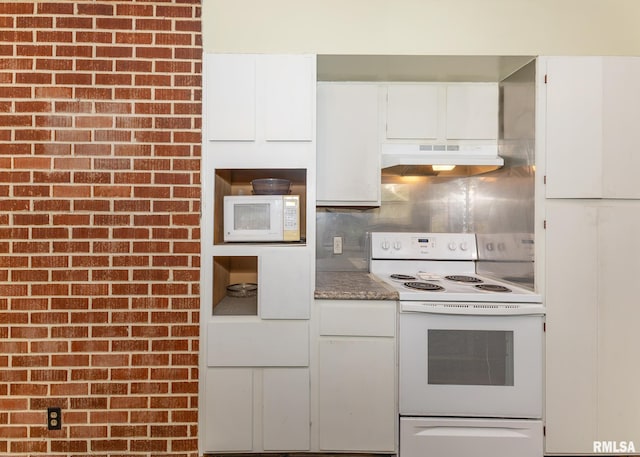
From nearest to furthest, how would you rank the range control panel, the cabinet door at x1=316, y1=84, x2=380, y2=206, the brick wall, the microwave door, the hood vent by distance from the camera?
the brick wall → the microwave door → the hood vent → the cabinet door at x1=316, y1=84, x2=380, y2=206 → the range control panel

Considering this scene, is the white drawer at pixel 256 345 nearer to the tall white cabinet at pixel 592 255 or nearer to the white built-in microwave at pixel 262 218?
the white built-in microwave at pixel 262 218

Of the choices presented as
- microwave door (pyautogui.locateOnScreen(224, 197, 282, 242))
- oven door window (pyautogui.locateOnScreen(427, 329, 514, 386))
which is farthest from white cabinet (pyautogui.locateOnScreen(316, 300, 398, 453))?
microwave door (pyautogui.locateOnScreen(224, 197, 282, 242))

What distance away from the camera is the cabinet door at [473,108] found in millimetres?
2084

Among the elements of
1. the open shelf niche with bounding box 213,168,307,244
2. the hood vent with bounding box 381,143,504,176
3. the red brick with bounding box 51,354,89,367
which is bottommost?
the red brick with bounding box 51,354,89,367

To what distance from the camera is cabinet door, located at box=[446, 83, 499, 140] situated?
6.84 ft

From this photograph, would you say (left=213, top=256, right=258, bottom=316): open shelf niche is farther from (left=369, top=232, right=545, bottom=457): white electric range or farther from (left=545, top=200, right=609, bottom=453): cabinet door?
(left=545, top=200, right=609, bottom=453): cabinet door

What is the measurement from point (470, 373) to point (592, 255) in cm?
88

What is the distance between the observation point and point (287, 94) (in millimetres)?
1721

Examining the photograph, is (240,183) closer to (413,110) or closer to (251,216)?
(251,216)

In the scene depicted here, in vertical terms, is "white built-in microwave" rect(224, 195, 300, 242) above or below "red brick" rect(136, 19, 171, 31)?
below

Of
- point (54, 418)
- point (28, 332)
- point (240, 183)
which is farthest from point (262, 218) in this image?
point (54, 418)

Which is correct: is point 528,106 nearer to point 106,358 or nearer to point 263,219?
point 263,219

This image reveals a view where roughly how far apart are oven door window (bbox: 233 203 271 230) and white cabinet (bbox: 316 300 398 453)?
0.69 m

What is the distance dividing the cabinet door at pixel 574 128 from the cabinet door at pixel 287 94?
1264mm
